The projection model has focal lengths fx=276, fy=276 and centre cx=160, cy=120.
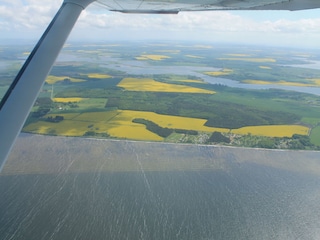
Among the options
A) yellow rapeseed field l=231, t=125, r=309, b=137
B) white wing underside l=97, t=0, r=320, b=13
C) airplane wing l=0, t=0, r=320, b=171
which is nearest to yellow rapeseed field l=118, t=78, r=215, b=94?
yellow rapeseed field l=231, t=125, r=309, b=137

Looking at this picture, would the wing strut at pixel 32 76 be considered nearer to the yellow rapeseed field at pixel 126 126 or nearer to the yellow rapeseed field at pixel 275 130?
the yellow rapeseed field at pixel 126 126

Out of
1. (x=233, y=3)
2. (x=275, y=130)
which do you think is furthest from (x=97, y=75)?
(x=233, y=3)

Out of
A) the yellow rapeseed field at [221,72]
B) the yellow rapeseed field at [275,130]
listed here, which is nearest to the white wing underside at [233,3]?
the yellow rapeseed field at [275,130]

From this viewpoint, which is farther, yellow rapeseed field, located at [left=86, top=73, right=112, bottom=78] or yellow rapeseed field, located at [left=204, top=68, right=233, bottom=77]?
yellow rapeseed field, located at [left=204, top=68, right=233, bottom=77]

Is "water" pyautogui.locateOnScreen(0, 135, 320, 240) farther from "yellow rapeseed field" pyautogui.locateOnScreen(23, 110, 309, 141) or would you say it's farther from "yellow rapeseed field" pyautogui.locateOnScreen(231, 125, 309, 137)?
"yellow rapeseed field" pyautogui.locateOnScreen(231, 125, 309, 137)

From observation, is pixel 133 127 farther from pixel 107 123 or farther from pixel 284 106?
pixel 284 106

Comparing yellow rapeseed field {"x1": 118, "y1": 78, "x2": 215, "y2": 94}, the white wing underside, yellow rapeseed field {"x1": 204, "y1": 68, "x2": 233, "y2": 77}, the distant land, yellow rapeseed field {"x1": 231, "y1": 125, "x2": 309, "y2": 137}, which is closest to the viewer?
the white wing underside
